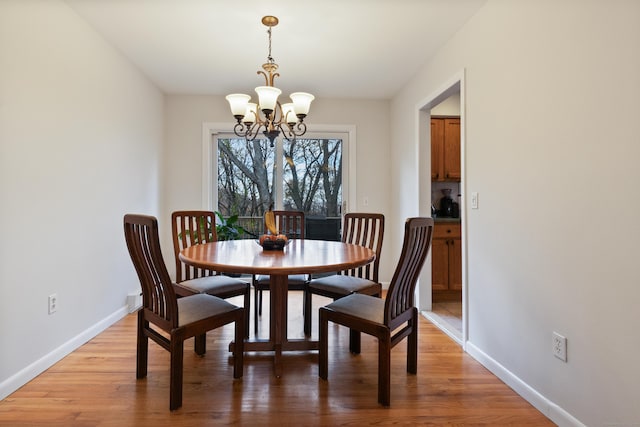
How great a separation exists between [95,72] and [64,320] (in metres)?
1.81

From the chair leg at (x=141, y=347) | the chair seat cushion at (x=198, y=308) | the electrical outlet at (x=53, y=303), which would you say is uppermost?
the chair seat cushion at (x=198, y=308)

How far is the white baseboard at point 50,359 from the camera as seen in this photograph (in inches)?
70.6

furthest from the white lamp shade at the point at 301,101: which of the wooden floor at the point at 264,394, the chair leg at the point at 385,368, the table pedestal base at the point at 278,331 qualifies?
the wooden floor at the point at 264,394

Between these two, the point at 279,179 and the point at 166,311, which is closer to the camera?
the point at 166,311

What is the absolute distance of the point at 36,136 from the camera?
6.59ft

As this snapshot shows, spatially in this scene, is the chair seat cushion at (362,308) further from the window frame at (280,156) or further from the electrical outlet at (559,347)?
the window frame at (280,156)

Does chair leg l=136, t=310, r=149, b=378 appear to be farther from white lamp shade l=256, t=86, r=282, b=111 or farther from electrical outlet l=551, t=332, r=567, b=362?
electrical outlet l=551, t=332, r=567, b=362

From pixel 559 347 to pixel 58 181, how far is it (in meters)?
2.97

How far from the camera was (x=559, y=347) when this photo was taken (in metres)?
1.59

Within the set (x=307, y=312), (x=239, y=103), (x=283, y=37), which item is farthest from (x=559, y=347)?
(x=283, y=37)

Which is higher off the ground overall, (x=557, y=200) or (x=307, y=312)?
(x=557, y=200)

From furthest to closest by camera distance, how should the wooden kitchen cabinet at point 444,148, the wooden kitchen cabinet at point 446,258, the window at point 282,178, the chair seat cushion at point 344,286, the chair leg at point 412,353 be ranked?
the window at point 282,178
the wooden kitchen cabinet at point 444,148
the wooden kitchen cabinet at point 446,258
the chair seat cushion at point 344,286
the chair leg at point 412,353

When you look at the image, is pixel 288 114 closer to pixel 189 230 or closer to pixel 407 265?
pixel 189 230

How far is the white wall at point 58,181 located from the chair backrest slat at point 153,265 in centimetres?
75
